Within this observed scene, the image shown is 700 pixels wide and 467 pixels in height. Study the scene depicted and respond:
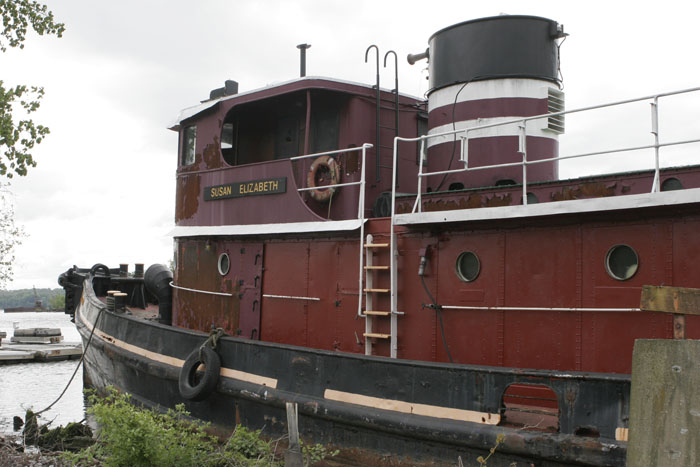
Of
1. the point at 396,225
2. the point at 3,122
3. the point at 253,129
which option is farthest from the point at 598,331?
the point at 3,122

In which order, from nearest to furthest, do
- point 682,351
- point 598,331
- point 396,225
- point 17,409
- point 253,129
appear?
point 682,351
point 598,331
point 396,225
point 253,129
point 17,409

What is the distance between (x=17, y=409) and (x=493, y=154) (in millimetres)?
11883

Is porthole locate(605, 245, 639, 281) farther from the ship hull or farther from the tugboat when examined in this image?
the ship hull

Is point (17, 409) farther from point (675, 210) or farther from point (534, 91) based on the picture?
point (675, 210)

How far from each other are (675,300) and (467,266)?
12.6 ft

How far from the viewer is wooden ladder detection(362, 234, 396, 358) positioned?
6.88m

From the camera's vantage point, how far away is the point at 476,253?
6.46 metres

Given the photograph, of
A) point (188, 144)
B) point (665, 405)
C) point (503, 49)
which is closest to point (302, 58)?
point (188, 144)

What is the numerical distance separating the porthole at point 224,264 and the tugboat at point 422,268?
21mm

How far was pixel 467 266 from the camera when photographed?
6574 millimetres

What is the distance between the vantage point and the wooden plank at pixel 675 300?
2713 millimetres

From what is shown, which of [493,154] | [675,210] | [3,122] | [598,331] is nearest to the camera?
[675,210]

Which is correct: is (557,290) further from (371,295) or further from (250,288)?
(250,288)

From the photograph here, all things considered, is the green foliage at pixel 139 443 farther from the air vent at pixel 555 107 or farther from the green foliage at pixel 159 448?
the air vent at pixel 555 107
